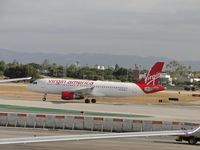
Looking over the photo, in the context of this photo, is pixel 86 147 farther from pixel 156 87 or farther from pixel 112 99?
pixel 112 99

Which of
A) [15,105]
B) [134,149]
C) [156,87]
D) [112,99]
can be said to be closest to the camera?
[134,149]

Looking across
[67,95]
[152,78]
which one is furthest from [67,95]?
[152,78]

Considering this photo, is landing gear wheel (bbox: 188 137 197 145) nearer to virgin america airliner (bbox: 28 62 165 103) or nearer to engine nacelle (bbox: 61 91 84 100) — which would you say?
engine nacelle (bbox: 61 91 84 100)

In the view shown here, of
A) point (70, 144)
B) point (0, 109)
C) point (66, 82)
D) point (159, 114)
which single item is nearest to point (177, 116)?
point (159, 114)

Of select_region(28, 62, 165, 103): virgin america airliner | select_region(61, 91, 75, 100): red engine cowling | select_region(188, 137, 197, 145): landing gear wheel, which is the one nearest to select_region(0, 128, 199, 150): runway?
select_region(188, 137, 197, 145): landing gear wheel

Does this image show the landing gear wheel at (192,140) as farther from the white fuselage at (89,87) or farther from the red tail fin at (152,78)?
the red tail fin at (152,78)

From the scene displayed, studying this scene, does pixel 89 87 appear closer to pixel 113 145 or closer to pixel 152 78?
pixel 152 78

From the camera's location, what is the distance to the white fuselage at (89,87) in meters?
101

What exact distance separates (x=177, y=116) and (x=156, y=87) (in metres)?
24.4

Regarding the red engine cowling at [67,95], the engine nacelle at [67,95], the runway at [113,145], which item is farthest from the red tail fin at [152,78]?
the runway at [113,145]

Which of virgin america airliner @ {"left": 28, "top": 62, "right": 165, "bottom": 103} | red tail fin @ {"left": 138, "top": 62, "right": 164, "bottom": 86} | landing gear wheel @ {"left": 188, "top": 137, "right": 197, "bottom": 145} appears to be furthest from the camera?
red tail fin @ {"left": 138, "top": 62, "right": 164, "bottom": 86}

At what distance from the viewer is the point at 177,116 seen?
76.3 metres

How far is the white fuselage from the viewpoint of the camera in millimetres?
100562

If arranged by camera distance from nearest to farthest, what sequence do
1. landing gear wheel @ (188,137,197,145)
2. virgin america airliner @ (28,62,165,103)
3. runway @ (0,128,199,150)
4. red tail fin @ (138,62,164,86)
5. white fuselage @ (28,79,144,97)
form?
runway @ (0,128,199,150)
landing gear wheel @ (188,137,197,145)
virgin america airliner @ (28,62,165,103)
white fuselage @ (28,79,144,97)
red tail fin @ (138,62,164,86)
